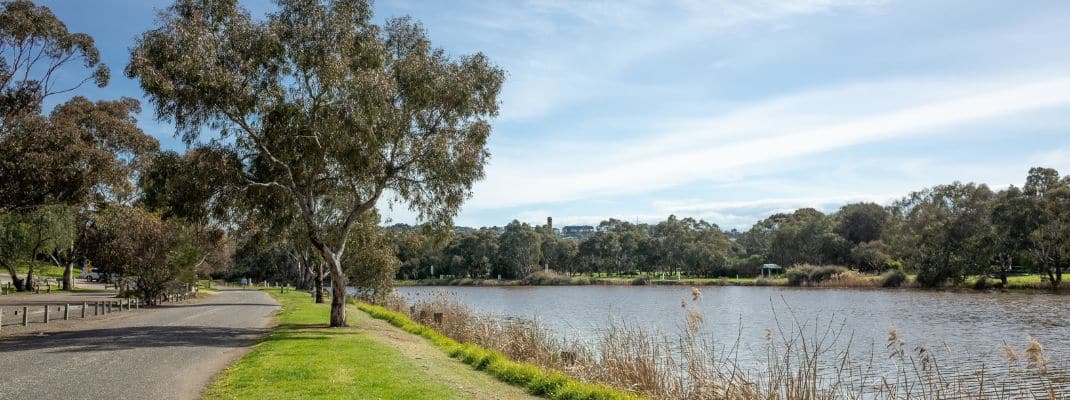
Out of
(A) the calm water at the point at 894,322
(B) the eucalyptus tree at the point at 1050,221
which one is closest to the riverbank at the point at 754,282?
(B) the eucalyptus tree at the point at 1050,221

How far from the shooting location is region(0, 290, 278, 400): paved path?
11234 mm

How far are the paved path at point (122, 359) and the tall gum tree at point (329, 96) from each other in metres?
4.73

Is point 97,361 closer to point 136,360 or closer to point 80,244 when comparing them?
point 136,360

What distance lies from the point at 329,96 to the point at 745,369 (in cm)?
1377

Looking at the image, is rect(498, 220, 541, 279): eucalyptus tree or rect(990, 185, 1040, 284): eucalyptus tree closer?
rect(990, 185, 1040, 284): eucalyptus tree

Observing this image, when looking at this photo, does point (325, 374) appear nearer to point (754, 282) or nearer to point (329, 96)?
point (329, 96)

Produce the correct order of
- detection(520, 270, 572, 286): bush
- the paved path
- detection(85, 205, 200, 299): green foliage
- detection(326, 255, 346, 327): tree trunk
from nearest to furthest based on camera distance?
1. the paved path
2. detection(326, 255, 346, 327): tree trunk
3. detection(85, 205, 200, 299): green foliage
4. detection(520, 270, 572, 286): bush

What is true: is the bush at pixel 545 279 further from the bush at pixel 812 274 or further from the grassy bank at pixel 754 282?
the bush at pixel 812 274

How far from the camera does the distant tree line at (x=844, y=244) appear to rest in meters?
59.7

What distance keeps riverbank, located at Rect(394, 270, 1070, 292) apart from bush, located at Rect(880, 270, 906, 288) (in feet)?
0.66

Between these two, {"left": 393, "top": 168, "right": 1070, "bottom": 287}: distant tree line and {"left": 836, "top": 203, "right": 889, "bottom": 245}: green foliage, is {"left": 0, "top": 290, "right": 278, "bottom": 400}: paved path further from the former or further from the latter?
{"left": 836, "top": 203, "right": 889, "bottom": 245}: green foliage

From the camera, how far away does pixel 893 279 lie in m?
67.6

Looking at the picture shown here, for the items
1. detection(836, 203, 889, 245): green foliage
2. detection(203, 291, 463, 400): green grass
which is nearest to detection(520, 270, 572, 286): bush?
detection(836, 203, 889, 245): green foliage

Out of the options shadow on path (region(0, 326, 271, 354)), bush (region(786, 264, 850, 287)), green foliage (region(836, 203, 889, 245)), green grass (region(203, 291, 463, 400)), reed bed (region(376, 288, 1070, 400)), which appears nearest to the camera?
reed bed (region(376, 288, 1070, 400))
